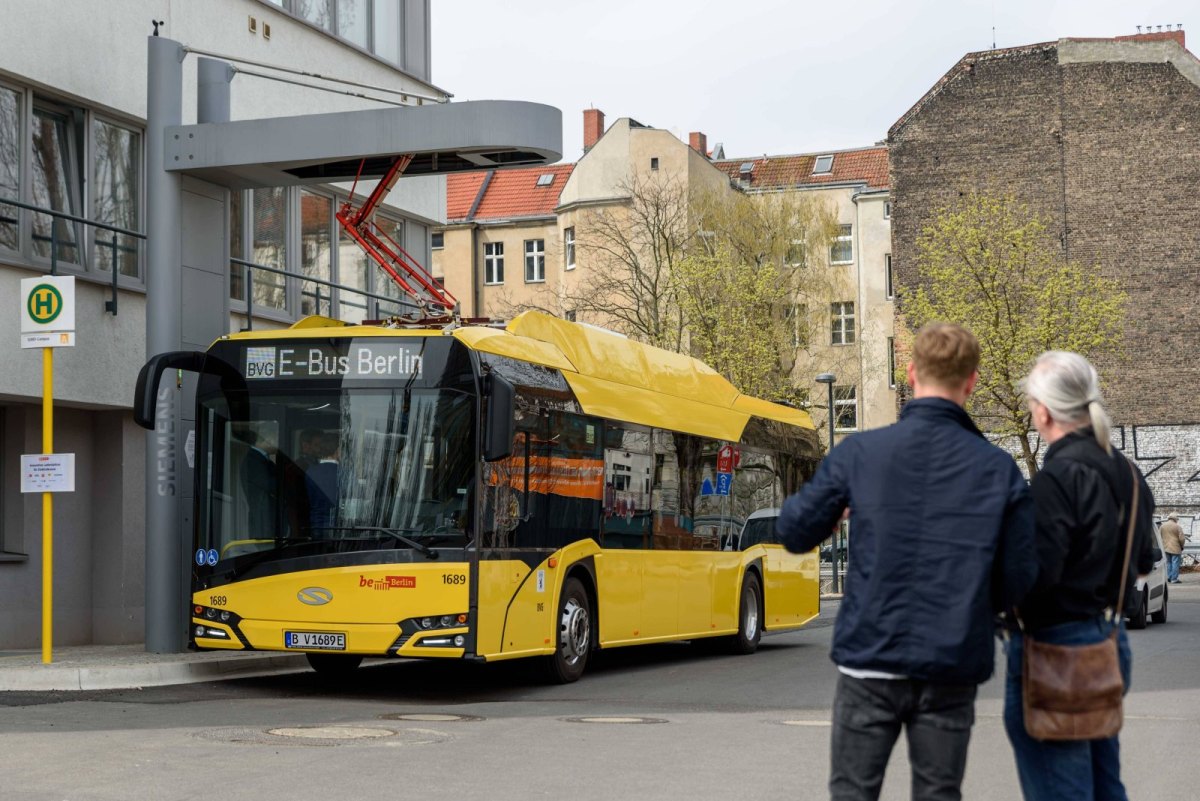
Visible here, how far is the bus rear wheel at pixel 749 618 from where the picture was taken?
63.2 feet

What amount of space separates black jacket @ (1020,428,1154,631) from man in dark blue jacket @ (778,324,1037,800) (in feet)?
0.55

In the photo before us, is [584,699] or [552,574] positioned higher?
[552,574]

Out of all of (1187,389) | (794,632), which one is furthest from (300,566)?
(1187,389)

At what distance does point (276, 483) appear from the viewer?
13117mm

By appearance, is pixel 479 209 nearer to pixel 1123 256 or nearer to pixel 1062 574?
pixel 1123 256

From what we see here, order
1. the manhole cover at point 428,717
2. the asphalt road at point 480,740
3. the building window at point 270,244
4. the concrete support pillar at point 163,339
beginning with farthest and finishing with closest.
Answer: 1. the building window at point 270,244
2. the concrete support pillar at point 163,339
3. the manhole cover at point 428,717
4. the asphalt road at point 480,740

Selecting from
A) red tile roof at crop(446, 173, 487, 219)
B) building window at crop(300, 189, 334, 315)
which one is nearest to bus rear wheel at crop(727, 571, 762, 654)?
building window at crop(300, 189, 334, 315)

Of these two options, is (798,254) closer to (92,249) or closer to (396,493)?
(92,249)

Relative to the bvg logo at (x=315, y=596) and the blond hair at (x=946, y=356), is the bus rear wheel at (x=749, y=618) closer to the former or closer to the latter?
the bvg logo at (x=315, y=596)

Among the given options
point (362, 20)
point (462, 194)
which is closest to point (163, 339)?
point (362, 20)

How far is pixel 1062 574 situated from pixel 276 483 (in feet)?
30.0

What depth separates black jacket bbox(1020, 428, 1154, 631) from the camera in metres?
4.78

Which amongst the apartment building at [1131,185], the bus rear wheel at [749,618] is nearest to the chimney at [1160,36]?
the apartment building at [1131,185]

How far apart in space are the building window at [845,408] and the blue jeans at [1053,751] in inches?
1936
